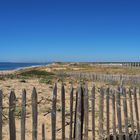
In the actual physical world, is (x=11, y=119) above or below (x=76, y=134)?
above

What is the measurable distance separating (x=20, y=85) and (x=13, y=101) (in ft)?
25.1

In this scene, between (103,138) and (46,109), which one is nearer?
(103,138)

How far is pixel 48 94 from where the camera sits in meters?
11.9

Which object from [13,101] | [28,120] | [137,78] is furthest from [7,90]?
[137,78]

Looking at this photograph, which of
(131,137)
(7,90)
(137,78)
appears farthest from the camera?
(137,78)

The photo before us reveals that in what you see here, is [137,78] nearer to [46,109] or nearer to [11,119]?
[46,109]

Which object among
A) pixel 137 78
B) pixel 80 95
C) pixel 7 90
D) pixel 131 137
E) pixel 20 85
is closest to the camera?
pixel 80 95

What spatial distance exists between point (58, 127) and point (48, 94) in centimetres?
306

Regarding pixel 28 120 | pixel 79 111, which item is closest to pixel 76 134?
pixel 79 111

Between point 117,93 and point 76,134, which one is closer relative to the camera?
point 76,134

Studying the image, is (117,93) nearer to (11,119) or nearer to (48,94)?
(11,119)

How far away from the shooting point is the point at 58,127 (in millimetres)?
8953

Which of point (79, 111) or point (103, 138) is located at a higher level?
point (79, 111)

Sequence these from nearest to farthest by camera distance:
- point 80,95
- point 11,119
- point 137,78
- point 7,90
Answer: point 11,119 → point 80,95 → point 7,90 → point 137,78
